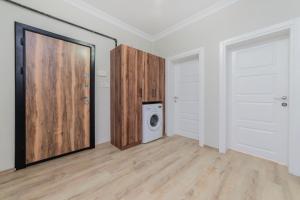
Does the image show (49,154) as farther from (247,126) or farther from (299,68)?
(299,68)

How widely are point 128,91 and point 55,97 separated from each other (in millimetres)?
1192

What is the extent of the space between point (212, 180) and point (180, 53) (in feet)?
8.32

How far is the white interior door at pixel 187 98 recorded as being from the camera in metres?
3.13

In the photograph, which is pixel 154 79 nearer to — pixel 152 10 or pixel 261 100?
pixel 152 10

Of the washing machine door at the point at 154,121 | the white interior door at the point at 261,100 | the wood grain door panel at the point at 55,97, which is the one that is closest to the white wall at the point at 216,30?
the white interior door at the point at 261,100

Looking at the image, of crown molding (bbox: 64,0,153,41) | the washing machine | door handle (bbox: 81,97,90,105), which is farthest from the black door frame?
the washing machine

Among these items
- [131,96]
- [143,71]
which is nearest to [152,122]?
[131,96]

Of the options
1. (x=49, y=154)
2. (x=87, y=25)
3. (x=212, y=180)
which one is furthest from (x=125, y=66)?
(x=212, y=180)

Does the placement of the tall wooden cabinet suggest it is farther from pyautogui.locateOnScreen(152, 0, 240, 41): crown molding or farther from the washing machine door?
pyautogui.locateOnScreen(152, 0, 240, 41): crown molding

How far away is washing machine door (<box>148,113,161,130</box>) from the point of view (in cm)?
301

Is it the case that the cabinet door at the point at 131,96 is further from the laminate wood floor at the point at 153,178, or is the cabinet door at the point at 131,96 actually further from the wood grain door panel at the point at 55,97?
the wood grain door panel at the point at 55,97

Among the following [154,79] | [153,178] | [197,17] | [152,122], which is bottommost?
[153,178]

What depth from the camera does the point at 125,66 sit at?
2.55m

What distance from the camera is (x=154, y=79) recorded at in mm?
3117
